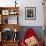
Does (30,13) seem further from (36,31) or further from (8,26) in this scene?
(8,26)

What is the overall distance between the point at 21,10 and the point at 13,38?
45.2 inches

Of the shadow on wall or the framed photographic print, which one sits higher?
the framed photographic print

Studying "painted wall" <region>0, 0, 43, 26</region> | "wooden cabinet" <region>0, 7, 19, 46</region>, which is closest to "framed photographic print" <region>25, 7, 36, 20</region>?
"painted wall" <region>0, 0, 43, 26</region>

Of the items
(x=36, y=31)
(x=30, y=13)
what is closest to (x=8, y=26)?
(x=30, y=13)

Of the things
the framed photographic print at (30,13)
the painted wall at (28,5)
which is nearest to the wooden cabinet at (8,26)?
the painted wall at (28,5)

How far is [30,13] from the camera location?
20.9 ft

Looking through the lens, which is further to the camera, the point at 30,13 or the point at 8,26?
the point at 30,13

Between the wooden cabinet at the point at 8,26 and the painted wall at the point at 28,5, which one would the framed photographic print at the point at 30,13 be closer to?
the painted wall at the point at 28,5

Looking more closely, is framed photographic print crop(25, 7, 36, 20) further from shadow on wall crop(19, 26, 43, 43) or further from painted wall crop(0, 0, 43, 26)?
shadow on wall crop(19, 26, 43, 43)

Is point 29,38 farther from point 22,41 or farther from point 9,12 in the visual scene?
point 9,12

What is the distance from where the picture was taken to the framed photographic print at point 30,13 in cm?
636

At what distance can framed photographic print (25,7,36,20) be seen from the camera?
20.9 feet

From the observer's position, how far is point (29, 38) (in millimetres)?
5883

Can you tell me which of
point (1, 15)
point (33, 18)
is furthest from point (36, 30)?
point (1, 15)
